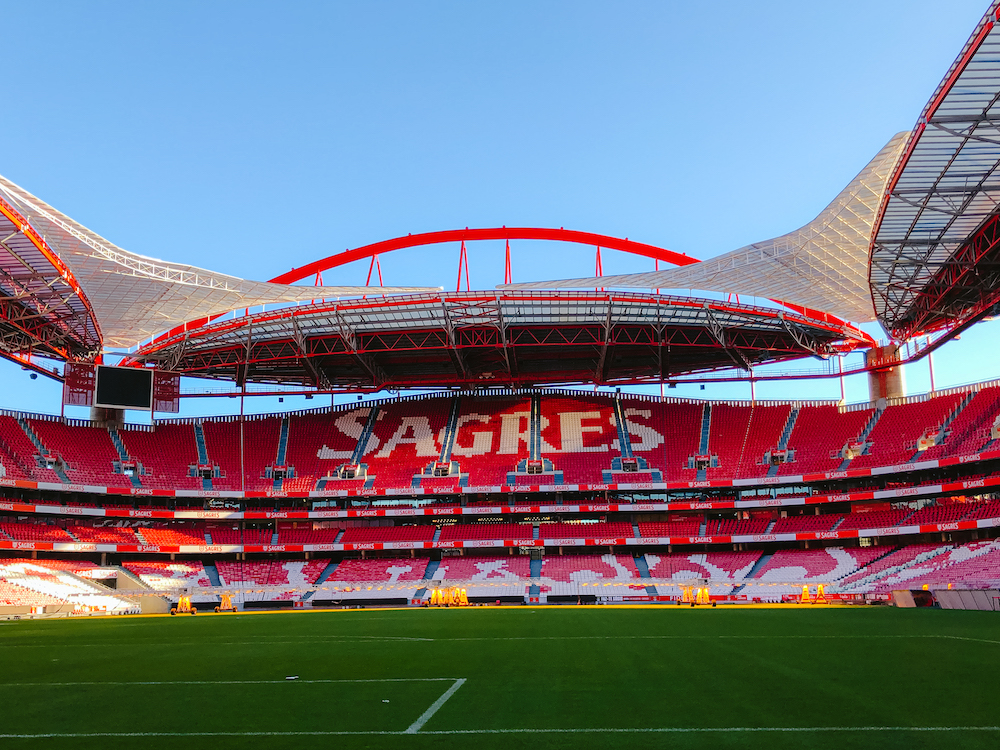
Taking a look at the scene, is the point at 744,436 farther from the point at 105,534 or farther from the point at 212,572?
the point at 105,534

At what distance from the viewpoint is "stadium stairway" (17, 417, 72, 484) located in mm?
57406

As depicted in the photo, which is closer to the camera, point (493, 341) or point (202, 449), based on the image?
point (493, 341)

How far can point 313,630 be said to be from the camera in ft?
96.8

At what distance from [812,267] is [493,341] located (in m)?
22.0

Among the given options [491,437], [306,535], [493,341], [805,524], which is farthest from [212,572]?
[805,524]

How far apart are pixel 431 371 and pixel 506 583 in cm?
1924

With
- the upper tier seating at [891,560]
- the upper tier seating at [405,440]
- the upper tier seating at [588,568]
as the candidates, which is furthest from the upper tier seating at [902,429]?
the upper tier seating at [405,440]

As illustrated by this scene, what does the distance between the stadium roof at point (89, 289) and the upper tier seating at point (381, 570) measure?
20.2 m

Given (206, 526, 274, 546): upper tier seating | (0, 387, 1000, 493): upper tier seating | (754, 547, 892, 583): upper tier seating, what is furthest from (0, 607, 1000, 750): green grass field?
(206, 526, 274, 546): upper tier seating

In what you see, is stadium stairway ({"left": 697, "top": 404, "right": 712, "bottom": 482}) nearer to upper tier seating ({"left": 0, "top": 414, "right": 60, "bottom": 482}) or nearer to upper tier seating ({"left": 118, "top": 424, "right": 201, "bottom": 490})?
upper tier seating ({"left": 118, "top": 424, "right": 201, "bottom": 490})

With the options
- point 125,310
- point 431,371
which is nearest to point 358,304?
point 125,310

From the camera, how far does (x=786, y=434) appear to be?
6266 cm

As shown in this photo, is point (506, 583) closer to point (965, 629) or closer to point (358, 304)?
point (358, 304)

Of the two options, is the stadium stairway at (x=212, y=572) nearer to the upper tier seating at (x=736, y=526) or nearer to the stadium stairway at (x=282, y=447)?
the stadium stairway at (x=282, y=447)
